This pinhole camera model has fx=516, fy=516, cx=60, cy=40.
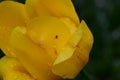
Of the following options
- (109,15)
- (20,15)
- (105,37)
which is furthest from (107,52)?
(20,15)

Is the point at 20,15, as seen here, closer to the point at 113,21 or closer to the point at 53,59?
the point at 53,59

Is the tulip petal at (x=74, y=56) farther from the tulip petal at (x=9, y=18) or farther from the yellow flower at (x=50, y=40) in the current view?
the tulip petal at (x=9, y=18)

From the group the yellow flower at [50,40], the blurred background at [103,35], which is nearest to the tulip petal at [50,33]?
the yellow flower at [50,40]

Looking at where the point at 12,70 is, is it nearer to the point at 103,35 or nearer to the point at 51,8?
the point at 51,8

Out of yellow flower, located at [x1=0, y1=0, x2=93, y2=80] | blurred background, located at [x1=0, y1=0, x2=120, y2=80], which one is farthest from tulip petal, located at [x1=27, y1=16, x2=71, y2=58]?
blurred background, located at [x1=0, y1=0, x2=120, y2=80]

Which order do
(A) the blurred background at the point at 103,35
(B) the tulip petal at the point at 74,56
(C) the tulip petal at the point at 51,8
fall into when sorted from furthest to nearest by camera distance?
(A) the blurred background at the point at 103,35
(C) the tulip petal at the point at 51,8
(B) the tulip petal at the point at 74,56

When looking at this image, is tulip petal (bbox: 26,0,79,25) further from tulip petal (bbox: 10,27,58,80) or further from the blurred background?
the blurred background
